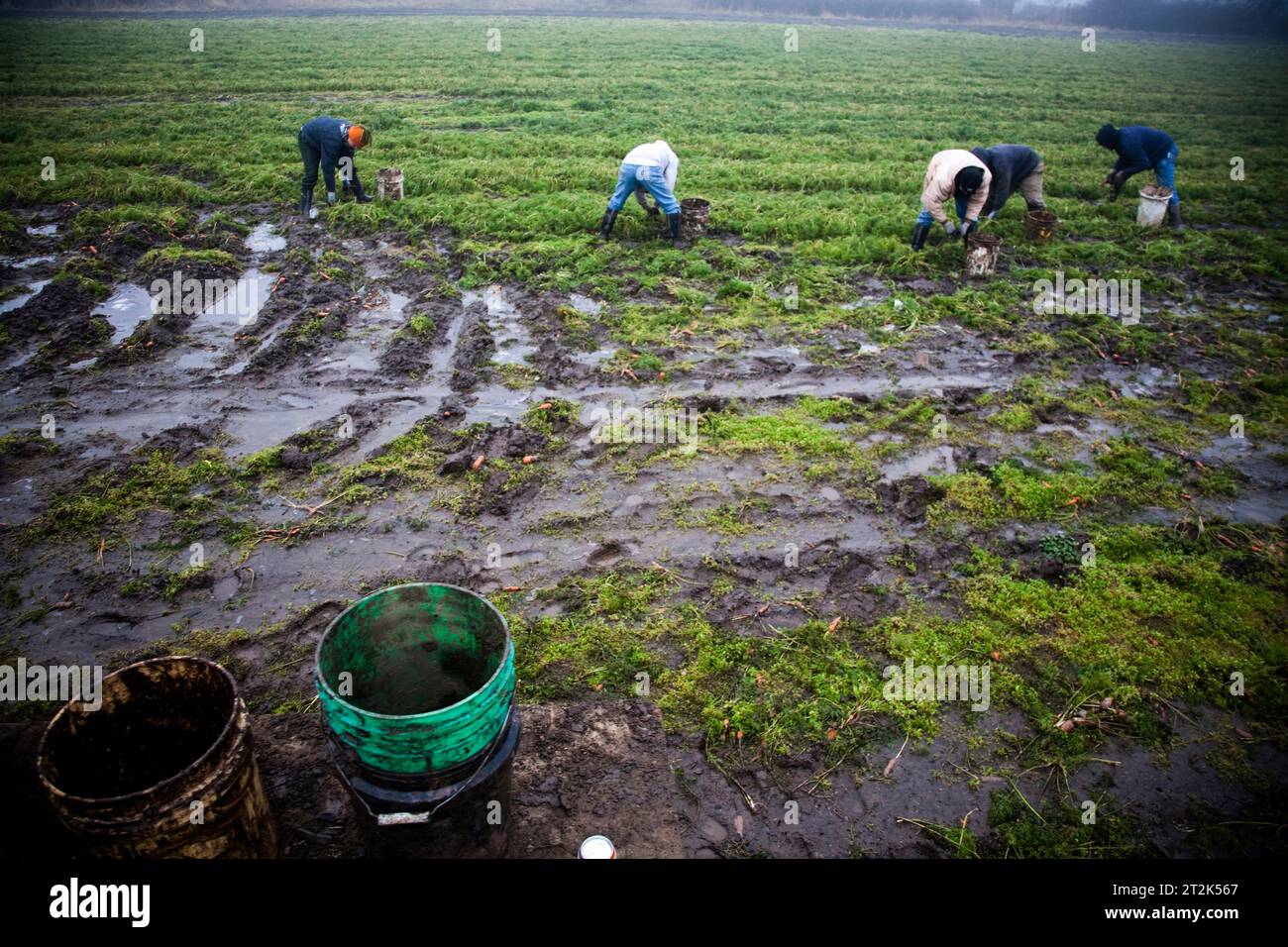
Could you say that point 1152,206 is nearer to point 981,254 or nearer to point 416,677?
point 981,254

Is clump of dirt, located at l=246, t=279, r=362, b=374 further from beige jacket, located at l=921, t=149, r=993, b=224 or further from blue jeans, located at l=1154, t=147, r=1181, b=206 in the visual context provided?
blue jeans, located at l=1154, t=147, r=1181, b=206

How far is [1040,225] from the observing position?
35.2 ft

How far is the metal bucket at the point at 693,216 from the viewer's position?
10.3 meters

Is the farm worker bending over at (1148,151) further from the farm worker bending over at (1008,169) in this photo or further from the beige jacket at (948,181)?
the beige jacket at (948,181)

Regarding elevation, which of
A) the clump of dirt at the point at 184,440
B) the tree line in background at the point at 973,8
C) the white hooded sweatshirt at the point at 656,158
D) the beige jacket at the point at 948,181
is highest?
the tree line in background at the point at 973,8

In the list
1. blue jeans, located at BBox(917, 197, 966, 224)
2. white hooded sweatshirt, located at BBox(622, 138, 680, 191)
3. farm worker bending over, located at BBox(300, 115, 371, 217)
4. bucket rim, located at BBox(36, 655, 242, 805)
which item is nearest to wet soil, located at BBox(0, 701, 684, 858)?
bucket rim, located at BBox(36, 655, 242, 805)

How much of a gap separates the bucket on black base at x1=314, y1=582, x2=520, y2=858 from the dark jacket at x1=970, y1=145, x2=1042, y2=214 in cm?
985

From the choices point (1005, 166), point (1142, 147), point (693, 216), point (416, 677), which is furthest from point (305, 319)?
point (1142, 147)

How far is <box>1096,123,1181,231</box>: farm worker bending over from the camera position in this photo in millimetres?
11492

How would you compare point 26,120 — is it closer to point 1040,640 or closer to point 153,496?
point 153,496

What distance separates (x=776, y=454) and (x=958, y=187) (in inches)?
227

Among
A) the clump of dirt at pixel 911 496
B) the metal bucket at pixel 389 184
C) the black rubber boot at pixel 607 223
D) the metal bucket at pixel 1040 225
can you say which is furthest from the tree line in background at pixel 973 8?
the clump of dirt at pixel 911 496

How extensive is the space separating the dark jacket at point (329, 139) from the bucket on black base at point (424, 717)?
394 inches
